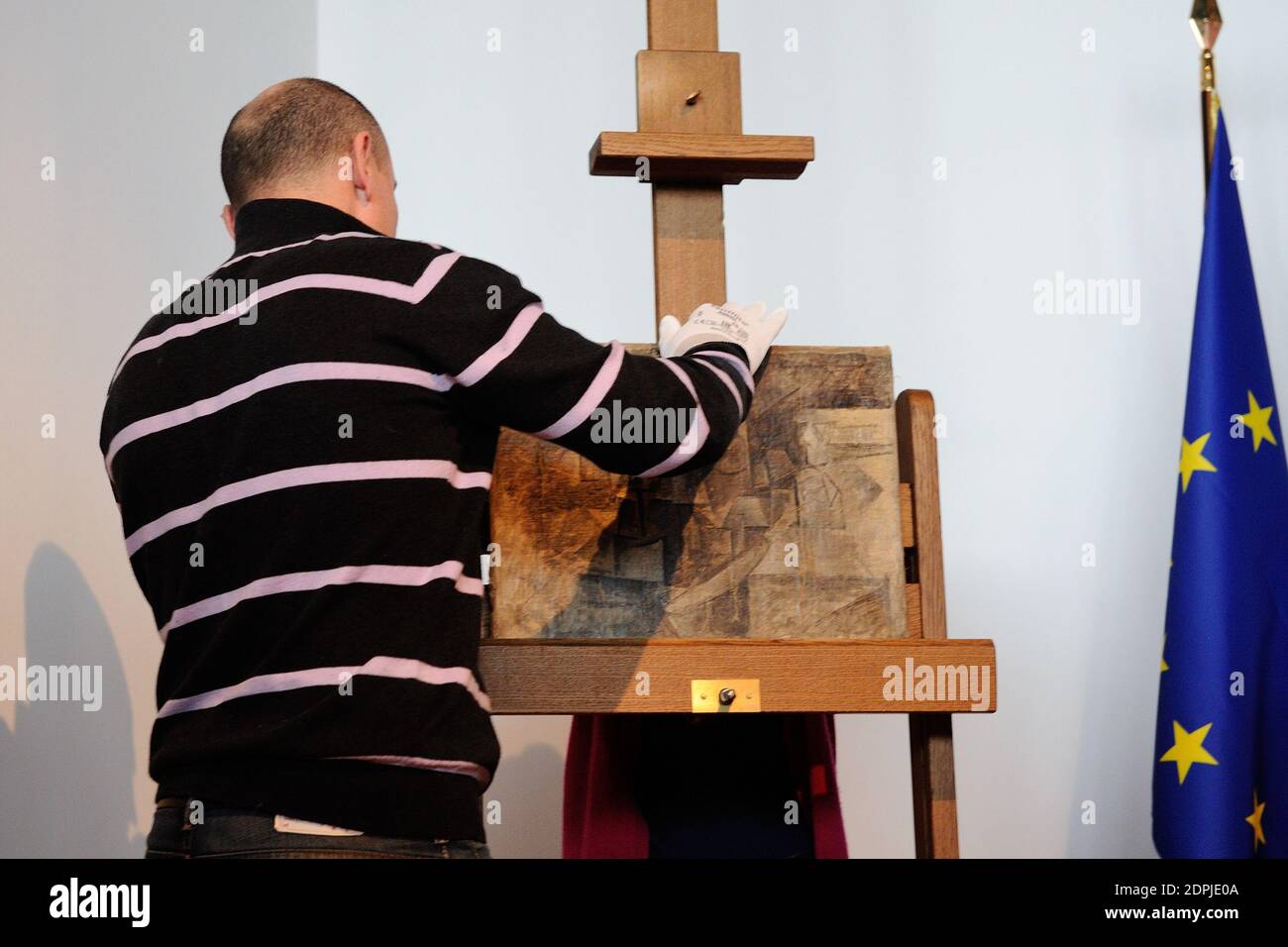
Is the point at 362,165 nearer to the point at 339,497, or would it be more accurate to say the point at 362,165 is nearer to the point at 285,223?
the point at 285,223

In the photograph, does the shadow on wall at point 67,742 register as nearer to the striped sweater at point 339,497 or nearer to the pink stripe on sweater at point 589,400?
the striped sweater at point 339,497

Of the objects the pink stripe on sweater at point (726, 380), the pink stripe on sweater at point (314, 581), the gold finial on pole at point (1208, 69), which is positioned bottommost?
the pink stripe on sweater at point (314, 581)

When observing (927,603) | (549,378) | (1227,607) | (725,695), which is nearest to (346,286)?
(549,378)

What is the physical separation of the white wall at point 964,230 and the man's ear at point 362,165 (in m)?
1.25

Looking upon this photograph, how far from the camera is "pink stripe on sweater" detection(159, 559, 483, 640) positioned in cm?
132

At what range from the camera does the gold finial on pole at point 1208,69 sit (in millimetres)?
2719

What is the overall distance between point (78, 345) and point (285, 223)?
1.03 meters

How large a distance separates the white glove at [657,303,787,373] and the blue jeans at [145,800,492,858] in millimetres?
618

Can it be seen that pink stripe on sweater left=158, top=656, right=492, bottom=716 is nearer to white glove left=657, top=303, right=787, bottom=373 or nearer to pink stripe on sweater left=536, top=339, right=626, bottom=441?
pink stripe on sweater left=536, top=339, right=626, bottom=441

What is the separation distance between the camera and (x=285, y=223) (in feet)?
4.88

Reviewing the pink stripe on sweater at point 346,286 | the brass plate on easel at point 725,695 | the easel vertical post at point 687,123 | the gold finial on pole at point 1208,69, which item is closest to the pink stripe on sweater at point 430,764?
the brass plate on easel at point 725,695

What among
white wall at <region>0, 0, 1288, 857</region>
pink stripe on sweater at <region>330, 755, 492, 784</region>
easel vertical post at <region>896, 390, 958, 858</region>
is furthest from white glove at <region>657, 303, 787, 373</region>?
white wall at <region>0, 0, 1288, 857</region>
